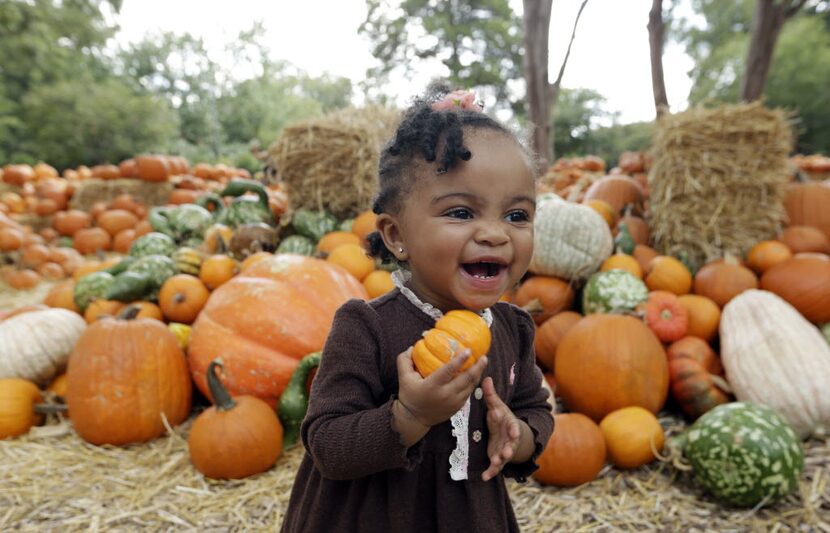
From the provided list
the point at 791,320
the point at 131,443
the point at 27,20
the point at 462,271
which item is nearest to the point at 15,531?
the point at 131,443

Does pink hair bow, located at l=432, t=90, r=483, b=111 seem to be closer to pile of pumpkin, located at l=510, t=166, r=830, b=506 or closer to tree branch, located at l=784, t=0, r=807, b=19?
pile of pumpkin, located at l=510, t=166, r=830, b=506

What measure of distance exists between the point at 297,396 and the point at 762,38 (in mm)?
7330

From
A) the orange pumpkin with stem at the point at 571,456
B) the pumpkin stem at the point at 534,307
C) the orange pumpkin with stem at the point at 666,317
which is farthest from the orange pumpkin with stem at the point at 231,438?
the orange pumpkin with stem at the point at 666,317

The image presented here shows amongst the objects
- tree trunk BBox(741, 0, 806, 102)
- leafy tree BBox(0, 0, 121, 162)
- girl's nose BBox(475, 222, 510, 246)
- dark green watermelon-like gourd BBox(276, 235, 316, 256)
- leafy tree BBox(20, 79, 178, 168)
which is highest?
leafy tree BBox(0, 0, 121, 162)

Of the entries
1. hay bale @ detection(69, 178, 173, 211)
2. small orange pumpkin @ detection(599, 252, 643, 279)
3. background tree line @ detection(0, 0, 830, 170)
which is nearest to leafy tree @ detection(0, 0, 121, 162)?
background tree line @ detection(0, 0, 830, 170)

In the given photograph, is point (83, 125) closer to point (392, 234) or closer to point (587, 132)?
point (392, 234)

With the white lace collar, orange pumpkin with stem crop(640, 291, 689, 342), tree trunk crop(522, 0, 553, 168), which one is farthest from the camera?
tree trunk crop(522, 0, 553, 168)

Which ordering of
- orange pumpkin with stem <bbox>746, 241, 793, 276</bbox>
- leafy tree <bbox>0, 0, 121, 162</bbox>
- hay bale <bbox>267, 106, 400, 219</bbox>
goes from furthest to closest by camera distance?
1. leafy tree <bbox>0, 0, 121, 162</bbox>
2. hay bale <bbox>267, 106, 400, 219</bbox>
3. orange pumpkin with stem <bbox>746, 241, 793, 276</bbox>

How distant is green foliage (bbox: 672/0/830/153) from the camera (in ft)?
56.9

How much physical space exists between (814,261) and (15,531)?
457 cm

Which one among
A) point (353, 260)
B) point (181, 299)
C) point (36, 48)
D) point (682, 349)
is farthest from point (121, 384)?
point (36, 48)

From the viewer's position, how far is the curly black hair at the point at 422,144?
0.99 meters

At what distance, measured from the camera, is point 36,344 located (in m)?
3.15

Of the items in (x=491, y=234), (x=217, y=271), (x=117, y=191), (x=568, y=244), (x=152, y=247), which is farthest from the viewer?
(x=117, y=191)
